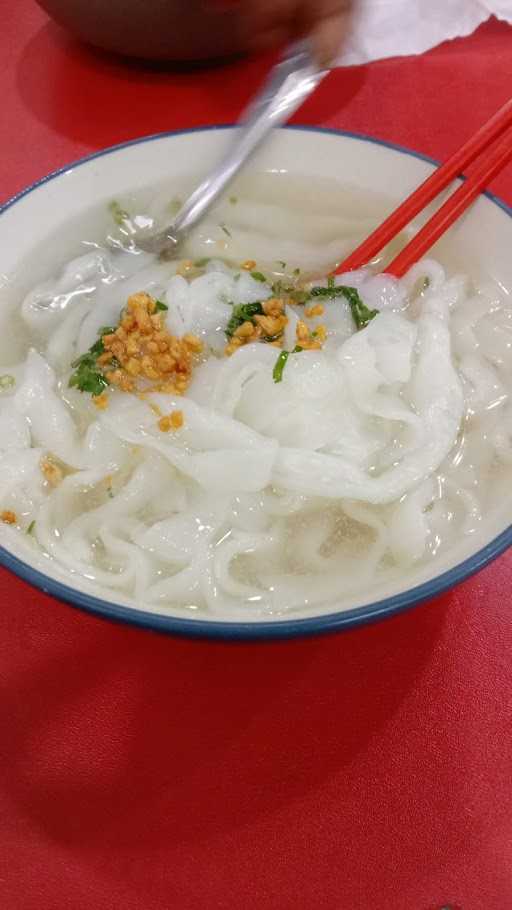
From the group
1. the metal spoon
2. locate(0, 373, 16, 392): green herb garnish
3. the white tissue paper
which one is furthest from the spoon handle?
the white tissue paper

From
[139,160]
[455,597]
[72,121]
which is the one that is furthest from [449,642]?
[72,121]

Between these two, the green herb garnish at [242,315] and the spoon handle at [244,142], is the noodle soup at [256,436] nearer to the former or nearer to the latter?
the green herb garnish at [242,315]

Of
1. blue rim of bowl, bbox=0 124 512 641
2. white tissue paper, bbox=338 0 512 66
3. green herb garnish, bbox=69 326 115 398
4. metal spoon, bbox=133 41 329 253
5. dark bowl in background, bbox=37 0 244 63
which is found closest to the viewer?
blue rim of bowl, bbox=0 124 512 641

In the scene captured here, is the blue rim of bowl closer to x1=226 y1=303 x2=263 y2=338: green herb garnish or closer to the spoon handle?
x1=226 y1=303 x2=263 y2=338: green herb garnish

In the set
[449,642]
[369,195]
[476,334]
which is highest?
[369,195]

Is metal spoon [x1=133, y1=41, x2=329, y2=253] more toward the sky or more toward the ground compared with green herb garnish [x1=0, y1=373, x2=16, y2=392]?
more toward the sky

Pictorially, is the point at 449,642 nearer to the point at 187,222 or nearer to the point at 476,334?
the point at 476,334
